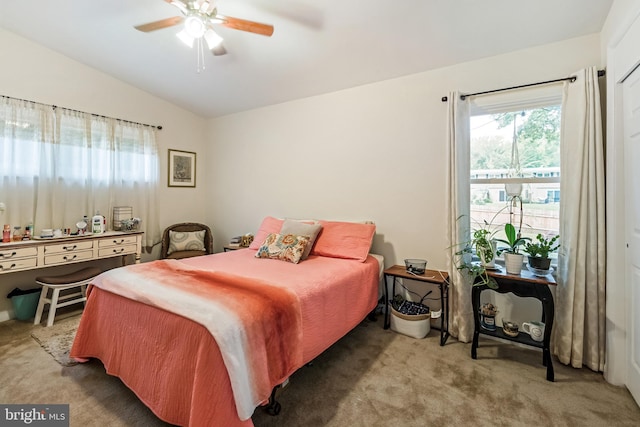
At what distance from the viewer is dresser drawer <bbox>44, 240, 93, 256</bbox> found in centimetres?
277

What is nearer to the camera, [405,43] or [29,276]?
[405,43]

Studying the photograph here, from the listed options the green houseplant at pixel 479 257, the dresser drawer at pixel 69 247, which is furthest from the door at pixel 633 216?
the dresser drawer at pixel 69 247

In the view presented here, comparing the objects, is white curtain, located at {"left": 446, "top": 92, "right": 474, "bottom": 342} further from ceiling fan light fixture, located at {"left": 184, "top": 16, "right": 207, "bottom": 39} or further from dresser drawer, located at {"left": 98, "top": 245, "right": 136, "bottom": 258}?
dresser drawer, located at {"left": 98, "top": 245, "right": 136, "bottom": 258}

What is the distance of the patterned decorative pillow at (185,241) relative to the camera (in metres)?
3.89

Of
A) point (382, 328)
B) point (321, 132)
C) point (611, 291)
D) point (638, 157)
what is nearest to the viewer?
point (638, 157)

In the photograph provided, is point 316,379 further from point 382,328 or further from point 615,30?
point 615,30

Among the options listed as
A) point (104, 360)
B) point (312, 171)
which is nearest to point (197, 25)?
point (312, 171)

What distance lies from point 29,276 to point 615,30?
537cm

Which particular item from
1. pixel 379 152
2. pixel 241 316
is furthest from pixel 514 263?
pixel 241 316

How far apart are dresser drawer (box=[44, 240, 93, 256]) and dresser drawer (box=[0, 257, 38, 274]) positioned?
0.12 m

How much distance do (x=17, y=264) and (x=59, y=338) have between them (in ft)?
2.58

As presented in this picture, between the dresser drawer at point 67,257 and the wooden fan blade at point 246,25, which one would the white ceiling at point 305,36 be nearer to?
the wooden fan blade at point 246,25

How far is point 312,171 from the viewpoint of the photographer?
354 cm

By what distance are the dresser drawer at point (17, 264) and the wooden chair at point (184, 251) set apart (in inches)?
50.4
